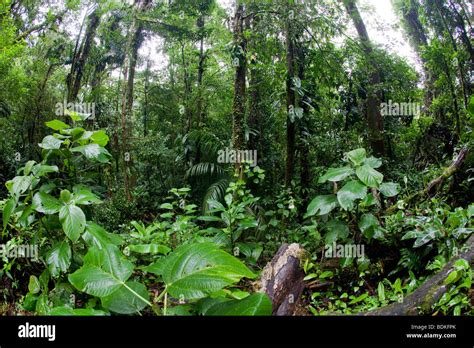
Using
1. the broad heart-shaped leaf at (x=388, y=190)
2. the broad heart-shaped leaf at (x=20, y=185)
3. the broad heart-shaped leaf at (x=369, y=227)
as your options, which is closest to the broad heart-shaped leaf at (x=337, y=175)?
the broad heart-shaped leaf at (x=388, y=190)

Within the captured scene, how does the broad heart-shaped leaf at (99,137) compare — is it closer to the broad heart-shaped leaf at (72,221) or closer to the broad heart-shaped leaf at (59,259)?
the broad heart-shaped leaf at (72,221)

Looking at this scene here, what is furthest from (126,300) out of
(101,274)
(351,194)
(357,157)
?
(357,157)

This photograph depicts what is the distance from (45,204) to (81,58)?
695 cm

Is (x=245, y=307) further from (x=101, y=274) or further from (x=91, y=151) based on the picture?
(x=91, y=151)

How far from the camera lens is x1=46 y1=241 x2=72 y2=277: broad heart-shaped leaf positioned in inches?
65.9

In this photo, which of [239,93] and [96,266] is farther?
[239,93]

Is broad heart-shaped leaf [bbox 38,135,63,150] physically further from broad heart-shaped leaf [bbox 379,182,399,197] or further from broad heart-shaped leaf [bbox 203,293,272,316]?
broad heart-shaped leaf [bbox 379,182,399,197]

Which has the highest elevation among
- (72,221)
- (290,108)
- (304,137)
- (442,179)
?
(290,108)

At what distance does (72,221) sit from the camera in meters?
1.57

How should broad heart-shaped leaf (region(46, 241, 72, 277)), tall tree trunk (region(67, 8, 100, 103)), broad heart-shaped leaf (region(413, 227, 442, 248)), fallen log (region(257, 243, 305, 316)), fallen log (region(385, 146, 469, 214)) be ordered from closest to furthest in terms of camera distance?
1. broad heart-shaped leaf (region(46, 241, 72, 277))
2. fallen log (region(257, 243, 305, 316))
3. broad heart-shaped leaf (region(413, 227, 442, 248))
4. fallen log (region(385, 146, 469, 214))
5. tall tree trunk (region(67, 8, 100, 103))

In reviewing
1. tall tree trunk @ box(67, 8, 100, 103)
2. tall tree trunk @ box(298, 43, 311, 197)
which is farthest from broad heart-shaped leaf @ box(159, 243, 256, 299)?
tall tree trunk @ box(67, 8, 100, 103)

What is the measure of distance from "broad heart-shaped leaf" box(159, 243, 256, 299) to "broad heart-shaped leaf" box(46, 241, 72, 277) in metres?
0.84
